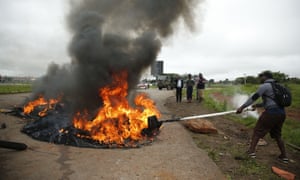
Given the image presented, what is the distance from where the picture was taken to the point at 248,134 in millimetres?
7066

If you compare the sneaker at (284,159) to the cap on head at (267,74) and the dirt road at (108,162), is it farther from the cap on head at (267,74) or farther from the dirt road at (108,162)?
the cap on head at (267,74)

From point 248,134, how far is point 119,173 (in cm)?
539

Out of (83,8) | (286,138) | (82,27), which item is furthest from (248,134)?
(83,8)

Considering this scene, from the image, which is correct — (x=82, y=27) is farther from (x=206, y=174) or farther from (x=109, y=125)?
(x=206, y=174)

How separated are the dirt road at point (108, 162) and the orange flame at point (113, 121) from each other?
81cm

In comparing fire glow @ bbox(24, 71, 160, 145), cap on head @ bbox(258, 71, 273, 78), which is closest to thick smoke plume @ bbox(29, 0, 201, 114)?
fire glow @ bbox(24, 71, 160, 145)

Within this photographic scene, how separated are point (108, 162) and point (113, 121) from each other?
2.13 metres

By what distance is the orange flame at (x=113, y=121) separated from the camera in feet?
19.5

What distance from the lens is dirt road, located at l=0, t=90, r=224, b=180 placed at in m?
3.66

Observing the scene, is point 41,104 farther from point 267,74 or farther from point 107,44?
point 267,74

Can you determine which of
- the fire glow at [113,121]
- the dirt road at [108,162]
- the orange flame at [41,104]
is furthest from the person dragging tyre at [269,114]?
the orange flame at [41,104]

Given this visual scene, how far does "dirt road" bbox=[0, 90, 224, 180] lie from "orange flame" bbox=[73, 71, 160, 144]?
2.65 ft

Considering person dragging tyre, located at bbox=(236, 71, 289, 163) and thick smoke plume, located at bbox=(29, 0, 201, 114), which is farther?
thick smoke plume, located at bbox=(29, 0, 201, 114)

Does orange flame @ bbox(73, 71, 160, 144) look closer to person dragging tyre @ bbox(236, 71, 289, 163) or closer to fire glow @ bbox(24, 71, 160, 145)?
fire glow @ bbox(24, 71, 160, 145)
